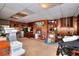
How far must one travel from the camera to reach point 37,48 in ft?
6.66

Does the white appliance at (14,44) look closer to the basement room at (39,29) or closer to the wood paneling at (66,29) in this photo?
the basement room at (39,29)

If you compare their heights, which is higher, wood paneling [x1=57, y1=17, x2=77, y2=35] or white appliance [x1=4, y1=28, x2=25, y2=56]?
wood paneling [x1=57, y1=17, x2=77, y2=35]

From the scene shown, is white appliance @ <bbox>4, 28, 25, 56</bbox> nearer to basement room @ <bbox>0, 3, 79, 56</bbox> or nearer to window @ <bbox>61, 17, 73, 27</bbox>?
basement room @ <bbox>0, 3, 79, 56</bbox>

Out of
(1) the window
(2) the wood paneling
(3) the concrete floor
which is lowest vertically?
(3) the concrete floor

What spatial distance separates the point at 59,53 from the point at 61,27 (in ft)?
1.53

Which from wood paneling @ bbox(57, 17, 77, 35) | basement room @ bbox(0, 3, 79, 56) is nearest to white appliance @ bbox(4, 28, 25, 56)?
basement room @ bbox(0, 3, 79, 56)

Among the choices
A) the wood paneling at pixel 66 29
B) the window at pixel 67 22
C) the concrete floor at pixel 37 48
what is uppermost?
the window at pixel 67 22

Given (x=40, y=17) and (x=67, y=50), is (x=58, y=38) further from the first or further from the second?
(x=40, y=17)

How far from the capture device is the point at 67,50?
→ 194 centimetres

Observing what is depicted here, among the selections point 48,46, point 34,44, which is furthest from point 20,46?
point 48,46

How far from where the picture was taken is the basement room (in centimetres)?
192

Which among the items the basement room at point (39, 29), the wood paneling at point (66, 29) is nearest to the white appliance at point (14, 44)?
the basement room at point (39, 29)

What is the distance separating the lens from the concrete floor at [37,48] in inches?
78.1

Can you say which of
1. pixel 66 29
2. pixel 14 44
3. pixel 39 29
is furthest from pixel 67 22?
pixel 14 44
